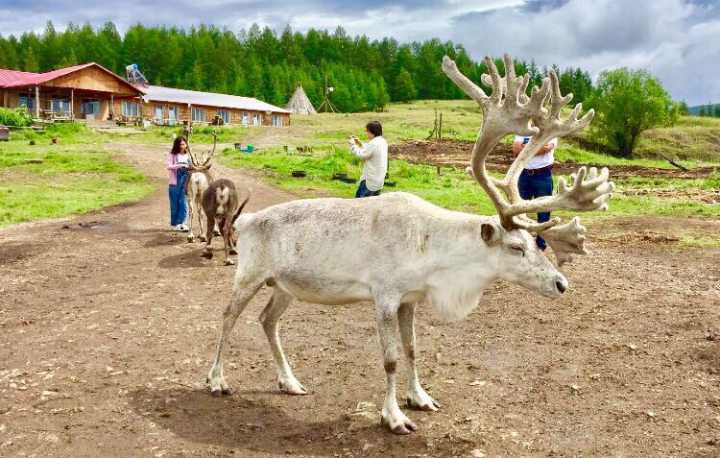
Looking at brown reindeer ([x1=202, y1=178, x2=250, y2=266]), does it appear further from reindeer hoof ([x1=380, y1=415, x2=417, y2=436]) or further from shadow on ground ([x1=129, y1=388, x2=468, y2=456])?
reindeer hoof ([x1=380, y1=415, x2=417, y2=436])

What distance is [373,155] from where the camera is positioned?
996 cm

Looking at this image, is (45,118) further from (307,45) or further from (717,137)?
(307,45)

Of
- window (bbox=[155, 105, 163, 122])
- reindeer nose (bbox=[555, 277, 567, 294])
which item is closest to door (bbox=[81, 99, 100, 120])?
window (bbox=[155, 105, 163, 122])

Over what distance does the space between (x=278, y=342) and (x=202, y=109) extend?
61.0 metres

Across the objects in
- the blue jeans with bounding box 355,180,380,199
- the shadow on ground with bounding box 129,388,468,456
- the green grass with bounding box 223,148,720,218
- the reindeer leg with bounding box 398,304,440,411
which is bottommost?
the shadow on ground with bounding box 129,388,468,456

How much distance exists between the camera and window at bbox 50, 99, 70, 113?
2061 inches

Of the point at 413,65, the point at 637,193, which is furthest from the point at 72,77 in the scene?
the point at 413,65

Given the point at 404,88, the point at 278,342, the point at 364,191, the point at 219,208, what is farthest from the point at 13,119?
the point at 404,88

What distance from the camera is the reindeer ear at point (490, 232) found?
511 centimetres

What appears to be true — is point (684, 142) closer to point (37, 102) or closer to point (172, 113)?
point (172, 113)

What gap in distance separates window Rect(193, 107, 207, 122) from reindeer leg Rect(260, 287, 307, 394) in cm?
6024

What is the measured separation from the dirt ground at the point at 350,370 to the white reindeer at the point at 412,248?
1.55ft

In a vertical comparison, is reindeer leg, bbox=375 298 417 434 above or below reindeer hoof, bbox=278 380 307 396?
above

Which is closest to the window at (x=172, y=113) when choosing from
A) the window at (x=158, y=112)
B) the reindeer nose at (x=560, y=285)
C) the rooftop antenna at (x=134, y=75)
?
the window at (x=158, y=112)
